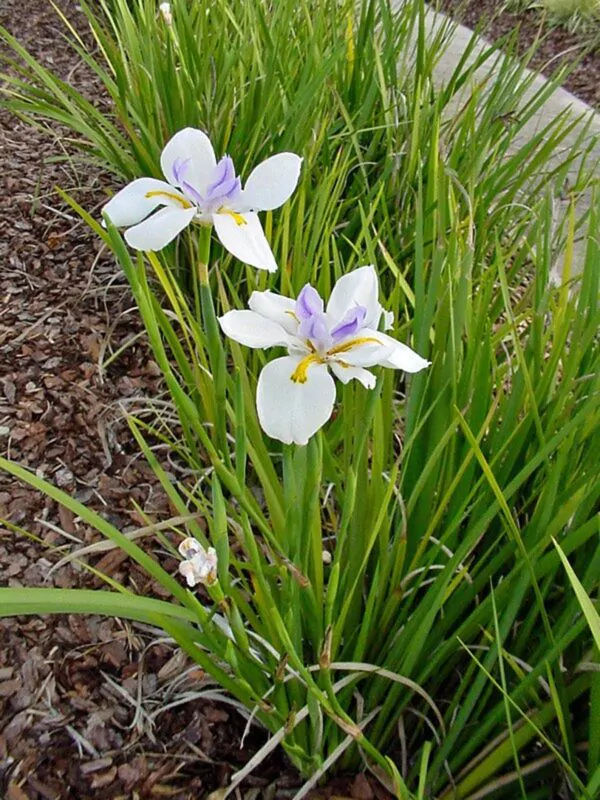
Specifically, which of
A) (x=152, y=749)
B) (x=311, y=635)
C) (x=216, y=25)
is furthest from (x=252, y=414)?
(x=216, y=25)

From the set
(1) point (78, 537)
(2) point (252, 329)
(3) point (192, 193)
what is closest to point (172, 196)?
(3) point (192, 193)

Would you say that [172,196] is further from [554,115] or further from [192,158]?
[554,115]

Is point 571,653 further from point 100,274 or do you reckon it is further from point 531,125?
point 531,125

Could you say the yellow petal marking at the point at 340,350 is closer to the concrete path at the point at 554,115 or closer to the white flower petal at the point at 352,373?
the white flower petal at the point at 352,373

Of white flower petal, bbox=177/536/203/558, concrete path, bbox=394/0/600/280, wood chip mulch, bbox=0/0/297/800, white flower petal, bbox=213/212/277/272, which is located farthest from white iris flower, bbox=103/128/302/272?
concrete path, bbox=394/0/600/280

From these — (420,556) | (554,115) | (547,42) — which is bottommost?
(420,556)

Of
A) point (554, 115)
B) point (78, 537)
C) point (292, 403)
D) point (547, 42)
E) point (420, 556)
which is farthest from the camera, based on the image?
point (547, 42)
